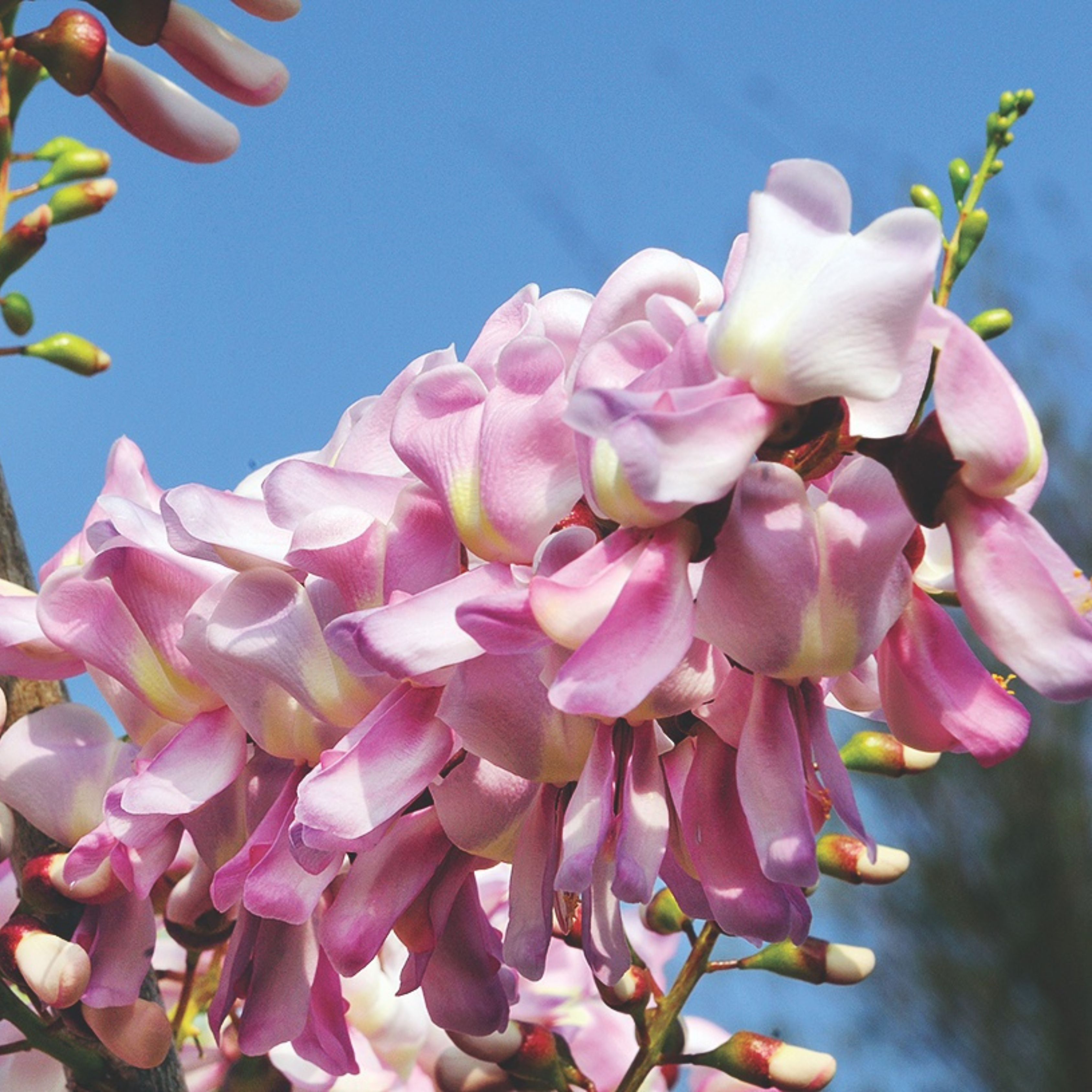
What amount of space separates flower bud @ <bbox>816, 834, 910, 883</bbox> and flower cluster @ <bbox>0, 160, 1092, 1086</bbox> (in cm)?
16

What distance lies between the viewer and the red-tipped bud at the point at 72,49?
1.80 ft

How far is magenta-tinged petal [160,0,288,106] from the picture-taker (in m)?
0.56

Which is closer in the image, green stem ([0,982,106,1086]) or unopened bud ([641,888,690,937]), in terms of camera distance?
green stem ([0,982,106,1086])

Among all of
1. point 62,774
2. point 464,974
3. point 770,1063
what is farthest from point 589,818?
point 770,1063

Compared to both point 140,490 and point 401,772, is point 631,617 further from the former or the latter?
point 140,490

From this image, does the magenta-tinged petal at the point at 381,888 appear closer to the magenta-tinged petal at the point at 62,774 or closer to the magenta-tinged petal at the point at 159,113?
the magenta-tinged petal at the point at 62,774

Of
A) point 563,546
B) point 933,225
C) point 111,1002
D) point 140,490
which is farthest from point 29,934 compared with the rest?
point 933,225

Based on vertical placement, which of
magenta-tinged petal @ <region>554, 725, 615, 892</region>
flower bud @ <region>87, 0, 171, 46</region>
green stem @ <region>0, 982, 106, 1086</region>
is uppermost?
flower bud @ <region>87, 0, 171, 46</region>

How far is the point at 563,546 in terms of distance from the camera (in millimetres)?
359

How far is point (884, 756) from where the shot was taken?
654 millimetres

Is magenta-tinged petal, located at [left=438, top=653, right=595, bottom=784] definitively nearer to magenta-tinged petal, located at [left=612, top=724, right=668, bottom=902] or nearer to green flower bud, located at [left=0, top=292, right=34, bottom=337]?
magenta-tinged petal, located at [left=612, top=724, right=668, bottom=902]

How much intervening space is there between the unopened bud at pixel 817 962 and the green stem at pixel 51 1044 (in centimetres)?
26

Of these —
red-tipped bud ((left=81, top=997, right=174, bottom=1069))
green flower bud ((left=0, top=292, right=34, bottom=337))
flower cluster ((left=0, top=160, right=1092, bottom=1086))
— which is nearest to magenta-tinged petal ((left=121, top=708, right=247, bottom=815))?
flower cluster ((left=0, top=160, right=1092, bottom=1086))

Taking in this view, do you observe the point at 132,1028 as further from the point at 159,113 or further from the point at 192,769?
the point at 159,113
